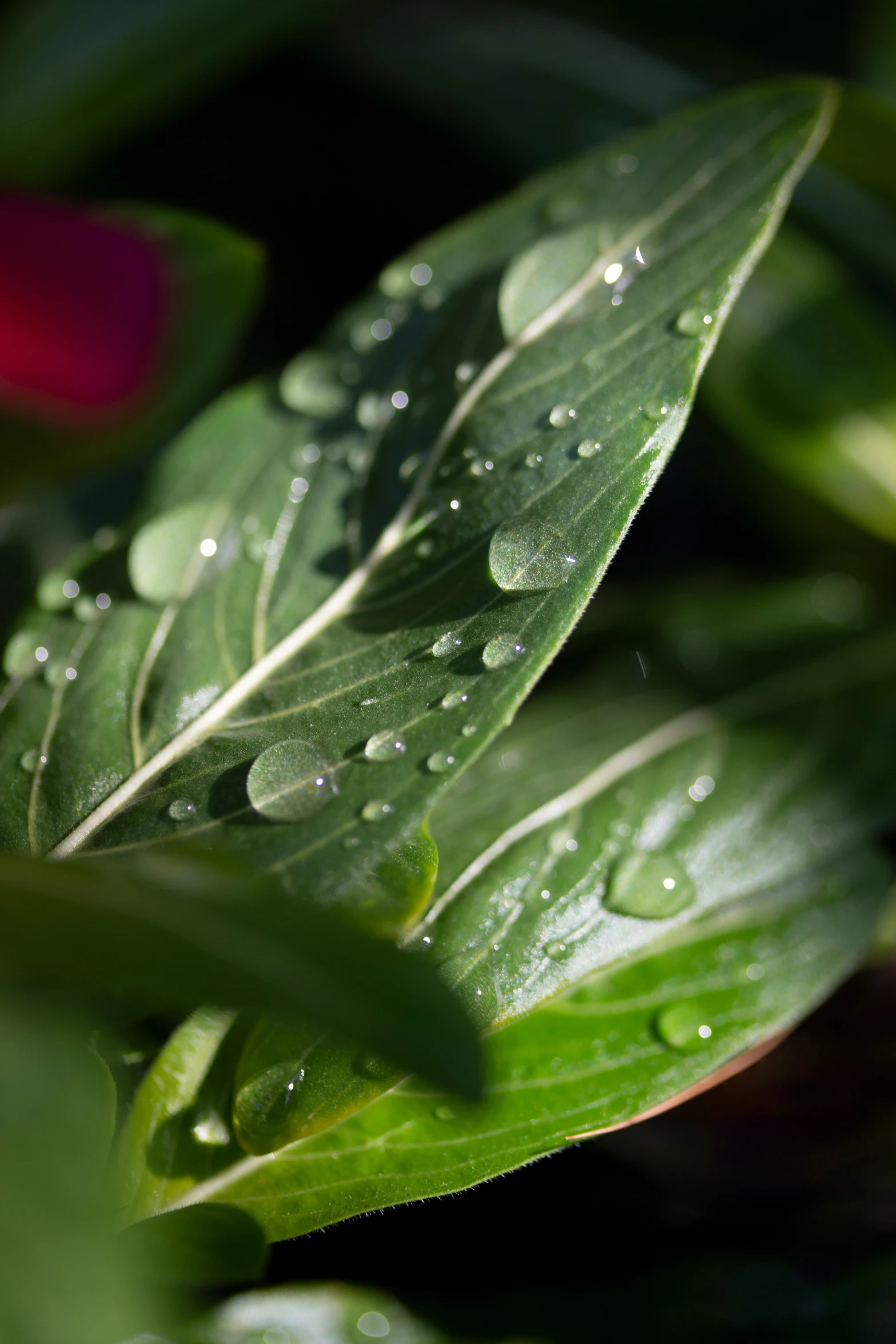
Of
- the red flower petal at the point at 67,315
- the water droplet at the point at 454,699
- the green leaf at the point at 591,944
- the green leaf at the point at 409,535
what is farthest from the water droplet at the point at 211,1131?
the red flower petal at the point at 67,315

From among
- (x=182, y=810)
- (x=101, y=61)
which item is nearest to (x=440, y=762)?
(x=182, y=810)

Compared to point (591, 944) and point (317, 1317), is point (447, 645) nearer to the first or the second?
point (591, 944)

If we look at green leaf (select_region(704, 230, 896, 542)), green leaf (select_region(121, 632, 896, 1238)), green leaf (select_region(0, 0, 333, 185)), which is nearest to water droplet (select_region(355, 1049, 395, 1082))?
green leaf (select_region(121, 632, 896, 1238))

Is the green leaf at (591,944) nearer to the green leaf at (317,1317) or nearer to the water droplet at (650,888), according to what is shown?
the water droplet at (650,888)

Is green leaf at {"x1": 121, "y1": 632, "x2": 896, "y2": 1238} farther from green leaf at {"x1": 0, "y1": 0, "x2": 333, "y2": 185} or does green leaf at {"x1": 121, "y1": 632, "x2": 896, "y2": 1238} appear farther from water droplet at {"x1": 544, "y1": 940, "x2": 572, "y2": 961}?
green leaf at {"x1": 0, "y1": 0, "x2": 333, "y2": 185}

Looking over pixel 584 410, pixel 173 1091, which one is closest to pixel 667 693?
pixel 584 410
